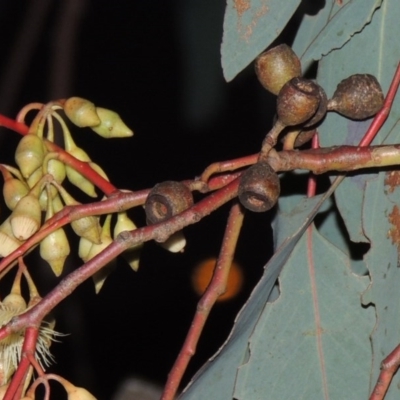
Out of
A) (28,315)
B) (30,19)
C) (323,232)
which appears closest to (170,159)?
(30,19)

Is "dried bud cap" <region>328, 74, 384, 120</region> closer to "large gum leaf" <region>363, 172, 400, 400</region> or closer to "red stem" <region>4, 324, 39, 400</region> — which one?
"large gum leaf" <region>363, 172, 400, 400</region>

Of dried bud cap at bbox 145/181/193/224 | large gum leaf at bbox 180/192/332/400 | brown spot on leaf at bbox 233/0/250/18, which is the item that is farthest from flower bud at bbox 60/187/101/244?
brown spot on leaf at bbox 233/0/250/18

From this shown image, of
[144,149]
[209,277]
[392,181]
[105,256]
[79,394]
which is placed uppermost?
[144,149]

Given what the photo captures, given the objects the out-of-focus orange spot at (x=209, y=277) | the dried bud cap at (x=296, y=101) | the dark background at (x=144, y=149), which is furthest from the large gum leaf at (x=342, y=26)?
the out-of-focus orange spot at (x=209, y=277)

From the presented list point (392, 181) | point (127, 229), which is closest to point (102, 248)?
point (127, 229)

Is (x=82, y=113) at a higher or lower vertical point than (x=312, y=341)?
higher

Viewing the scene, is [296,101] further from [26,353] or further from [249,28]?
[26,353]

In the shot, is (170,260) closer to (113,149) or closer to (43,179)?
(113,149)
